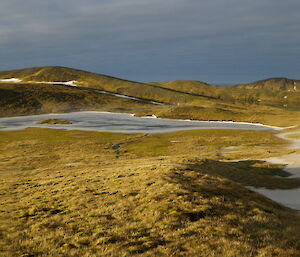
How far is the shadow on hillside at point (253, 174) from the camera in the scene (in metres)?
38.0

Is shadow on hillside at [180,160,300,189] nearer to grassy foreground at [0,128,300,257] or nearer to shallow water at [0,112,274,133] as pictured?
grassy foreground at [0,128,300,257]

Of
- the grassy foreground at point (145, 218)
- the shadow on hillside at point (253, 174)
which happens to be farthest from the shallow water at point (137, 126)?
the grassy foreground at point (145, 218)

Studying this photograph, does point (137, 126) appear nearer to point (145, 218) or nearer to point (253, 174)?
point (253, 174)

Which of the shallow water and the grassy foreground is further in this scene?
the shallow water

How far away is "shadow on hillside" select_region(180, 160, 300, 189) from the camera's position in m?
38.0

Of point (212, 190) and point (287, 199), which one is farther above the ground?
point (212, 190)

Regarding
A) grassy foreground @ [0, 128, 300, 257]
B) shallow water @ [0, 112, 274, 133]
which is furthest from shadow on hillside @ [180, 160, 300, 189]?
shallow water @ [0, 112, 274, 133]

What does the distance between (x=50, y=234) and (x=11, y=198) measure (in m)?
14.0

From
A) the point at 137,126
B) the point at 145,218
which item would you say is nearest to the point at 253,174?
the point at 145,218

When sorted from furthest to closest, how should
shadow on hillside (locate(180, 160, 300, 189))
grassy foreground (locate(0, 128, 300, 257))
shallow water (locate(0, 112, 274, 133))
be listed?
shallow water (locate(0, 112, 274, 133)) → shadow on hillside (locate(180, 160, 300, 189)) → grassy foreground (locate(0, 128, 300, 257))

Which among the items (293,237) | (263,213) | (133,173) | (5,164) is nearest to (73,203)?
(133,173)

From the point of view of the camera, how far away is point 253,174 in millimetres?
42062

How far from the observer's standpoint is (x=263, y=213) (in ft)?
70.0

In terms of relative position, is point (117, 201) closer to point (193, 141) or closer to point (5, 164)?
point (5, 164)
